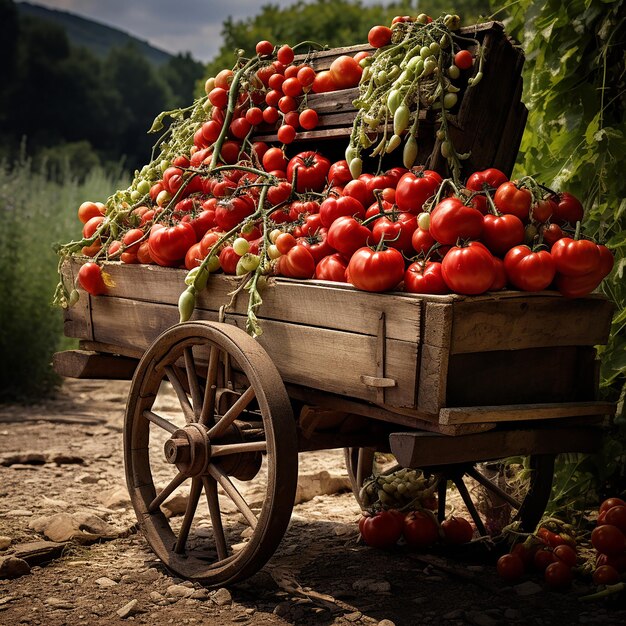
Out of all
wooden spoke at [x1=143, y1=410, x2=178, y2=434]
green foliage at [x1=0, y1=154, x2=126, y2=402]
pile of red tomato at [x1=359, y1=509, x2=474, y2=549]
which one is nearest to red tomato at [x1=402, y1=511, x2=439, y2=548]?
pile of red tomato at [x1=359, y1=509, x2=474, y2=549]

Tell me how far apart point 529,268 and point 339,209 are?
75 centimetres

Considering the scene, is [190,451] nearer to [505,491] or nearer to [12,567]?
[12,567]

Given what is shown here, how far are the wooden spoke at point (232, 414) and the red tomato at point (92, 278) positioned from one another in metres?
0.98

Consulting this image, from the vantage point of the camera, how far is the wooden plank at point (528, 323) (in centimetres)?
260

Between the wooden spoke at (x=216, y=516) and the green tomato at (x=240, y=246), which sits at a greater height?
the green tomato at (x=240, y=246)

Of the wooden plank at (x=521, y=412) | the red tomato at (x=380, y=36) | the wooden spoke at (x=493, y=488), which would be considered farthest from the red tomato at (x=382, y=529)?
the red tomato at (x=380, y=36)

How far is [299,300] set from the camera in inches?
118

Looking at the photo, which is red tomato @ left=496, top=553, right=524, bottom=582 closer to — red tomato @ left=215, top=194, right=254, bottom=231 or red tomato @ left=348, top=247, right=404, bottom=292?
red tomato @ left=348, top=247, right=404, bottom=292

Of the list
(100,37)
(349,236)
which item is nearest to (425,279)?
(349,236)

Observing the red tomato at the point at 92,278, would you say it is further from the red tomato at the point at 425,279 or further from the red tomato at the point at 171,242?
the red tomato at the point at 425,279

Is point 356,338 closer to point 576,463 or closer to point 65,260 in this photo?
point 576,463

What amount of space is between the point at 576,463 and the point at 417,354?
5.26 ft

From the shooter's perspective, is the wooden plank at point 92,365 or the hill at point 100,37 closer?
the wooden plank at point 92,365

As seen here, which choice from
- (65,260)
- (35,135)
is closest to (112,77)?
(35,135)
